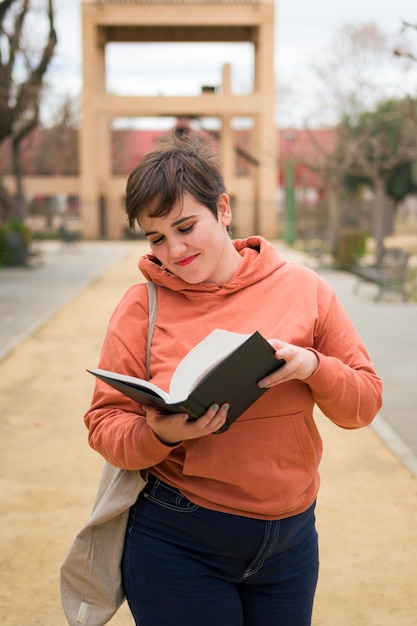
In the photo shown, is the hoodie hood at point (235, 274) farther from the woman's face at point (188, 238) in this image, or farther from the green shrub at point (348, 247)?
the green shrub at point (348, 247)

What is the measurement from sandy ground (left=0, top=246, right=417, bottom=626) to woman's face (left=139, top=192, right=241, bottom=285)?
2162 mm

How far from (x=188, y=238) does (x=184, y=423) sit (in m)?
0.51

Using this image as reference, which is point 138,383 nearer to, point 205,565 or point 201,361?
point 201,361

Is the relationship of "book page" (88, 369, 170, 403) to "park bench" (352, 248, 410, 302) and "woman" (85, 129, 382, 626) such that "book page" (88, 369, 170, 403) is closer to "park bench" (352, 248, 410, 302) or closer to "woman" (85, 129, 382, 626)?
"woman" (85, 129, 382, 626)

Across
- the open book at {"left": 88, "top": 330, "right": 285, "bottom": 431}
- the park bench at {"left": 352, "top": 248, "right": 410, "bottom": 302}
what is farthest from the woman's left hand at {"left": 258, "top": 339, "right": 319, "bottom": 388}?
the park bench at {"left": 352, "top": 248, "right": 410, "bottom": 302}

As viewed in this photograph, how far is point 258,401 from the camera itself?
2256 mm

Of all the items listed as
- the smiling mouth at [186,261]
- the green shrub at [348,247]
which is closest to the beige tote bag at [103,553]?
the smiling mouth at [186,261]

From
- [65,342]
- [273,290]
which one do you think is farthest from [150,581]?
[65,342]

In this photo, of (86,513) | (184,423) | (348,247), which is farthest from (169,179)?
(348,247)

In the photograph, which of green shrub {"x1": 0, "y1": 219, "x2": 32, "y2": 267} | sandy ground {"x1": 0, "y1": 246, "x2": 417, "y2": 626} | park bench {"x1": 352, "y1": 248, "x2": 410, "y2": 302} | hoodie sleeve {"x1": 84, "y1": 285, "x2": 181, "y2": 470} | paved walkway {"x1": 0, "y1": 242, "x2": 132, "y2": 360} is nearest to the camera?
hoodie sleeve {"x1": 84, "y1": 285, "x2": 181, "y2": 470}

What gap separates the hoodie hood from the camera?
2309 millimetres

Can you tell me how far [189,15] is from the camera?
4544cm

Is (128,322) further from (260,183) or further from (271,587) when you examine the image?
(260,183)

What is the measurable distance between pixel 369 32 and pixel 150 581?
124 ft
